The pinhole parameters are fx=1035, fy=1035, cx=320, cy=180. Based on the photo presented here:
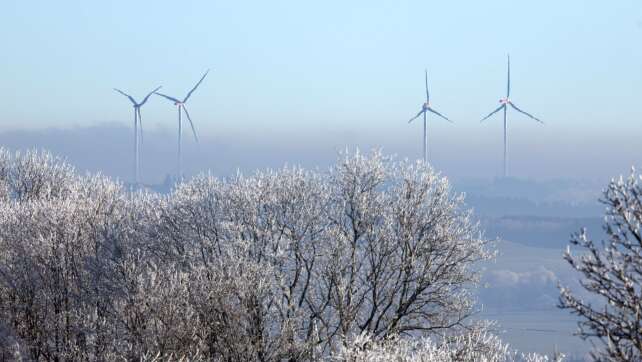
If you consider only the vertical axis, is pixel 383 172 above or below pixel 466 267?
above

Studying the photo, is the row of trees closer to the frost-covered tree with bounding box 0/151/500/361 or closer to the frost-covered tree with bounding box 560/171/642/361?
the frost-covered tree with bounding box 0/151/500/361

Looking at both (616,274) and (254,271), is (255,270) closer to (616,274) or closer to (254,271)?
(254,271)

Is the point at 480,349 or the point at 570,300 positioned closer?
the point at 570,300

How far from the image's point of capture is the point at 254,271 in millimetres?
37500

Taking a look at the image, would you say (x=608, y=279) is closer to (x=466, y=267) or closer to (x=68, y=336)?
(x=466, y=267)

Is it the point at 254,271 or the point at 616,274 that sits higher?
the point at 616,274

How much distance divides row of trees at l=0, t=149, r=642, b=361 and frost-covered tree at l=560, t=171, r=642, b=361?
1743cm

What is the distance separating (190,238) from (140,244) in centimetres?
288

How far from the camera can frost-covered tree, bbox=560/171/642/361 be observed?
52.1 ft

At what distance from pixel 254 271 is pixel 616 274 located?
22544 millimetres

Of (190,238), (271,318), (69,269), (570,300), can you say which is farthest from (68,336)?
(570,300)

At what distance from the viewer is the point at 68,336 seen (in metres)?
42.7

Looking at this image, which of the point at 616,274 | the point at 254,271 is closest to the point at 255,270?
the point at 254,271

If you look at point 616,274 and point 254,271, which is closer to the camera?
point 616,274
